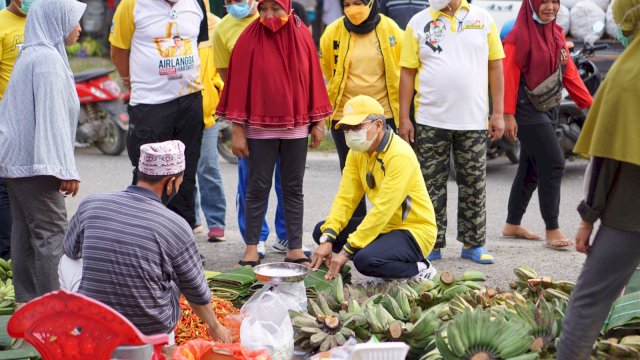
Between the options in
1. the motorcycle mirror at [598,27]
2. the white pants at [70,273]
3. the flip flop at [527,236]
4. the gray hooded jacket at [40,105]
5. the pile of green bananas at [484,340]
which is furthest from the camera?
the motorcycle mirror at [598,27]

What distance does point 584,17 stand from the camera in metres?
11.0

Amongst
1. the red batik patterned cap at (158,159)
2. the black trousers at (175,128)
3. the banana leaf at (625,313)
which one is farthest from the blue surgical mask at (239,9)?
the banana leaf at (625,313)

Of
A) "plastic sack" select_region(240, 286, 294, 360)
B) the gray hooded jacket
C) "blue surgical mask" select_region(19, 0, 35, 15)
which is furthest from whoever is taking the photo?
"blue surgical mask" select_region(19, 0, 35, 15)

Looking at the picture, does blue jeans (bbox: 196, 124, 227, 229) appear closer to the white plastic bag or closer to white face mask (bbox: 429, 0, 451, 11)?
white face mask (bbox: 429, 0, 451, 11)

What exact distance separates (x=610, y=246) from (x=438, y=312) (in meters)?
1.29

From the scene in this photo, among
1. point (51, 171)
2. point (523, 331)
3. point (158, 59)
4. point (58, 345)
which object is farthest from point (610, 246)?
point (158, 59)

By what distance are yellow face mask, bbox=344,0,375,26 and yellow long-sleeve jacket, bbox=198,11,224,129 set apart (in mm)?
1232

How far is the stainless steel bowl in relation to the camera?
527cm

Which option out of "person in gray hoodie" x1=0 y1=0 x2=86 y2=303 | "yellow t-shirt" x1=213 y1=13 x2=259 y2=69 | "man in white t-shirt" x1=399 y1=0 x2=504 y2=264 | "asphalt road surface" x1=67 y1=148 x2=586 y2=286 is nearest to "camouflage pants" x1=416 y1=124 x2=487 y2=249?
"man in white t-shirt" x1=399 y1=0 x2=504 y2=264

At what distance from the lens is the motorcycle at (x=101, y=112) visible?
11281 mm

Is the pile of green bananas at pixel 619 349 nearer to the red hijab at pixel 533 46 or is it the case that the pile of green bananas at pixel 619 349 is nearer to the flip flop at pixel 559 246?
the flip flop at pixel 559 246

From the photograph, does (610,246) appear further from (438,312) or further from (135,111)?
(135,111)

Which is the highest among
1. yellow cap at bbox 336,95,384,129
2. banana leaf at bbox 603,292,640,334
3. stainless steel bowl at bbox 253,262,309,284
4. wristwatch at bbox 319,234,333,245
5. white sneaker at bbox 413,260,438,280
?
yellow cap at bbox 336,95,384,129

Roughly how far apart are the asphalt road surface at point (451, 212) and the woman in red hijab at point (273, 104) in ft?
1.96
